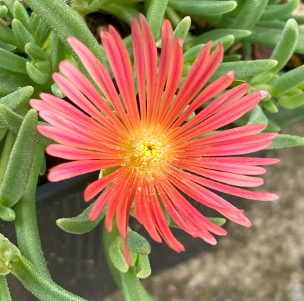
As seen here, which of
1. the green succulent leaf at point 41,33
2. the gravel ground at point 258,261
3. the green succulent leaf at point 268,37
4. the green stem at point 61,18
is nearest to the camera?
the green stem at point 61,18

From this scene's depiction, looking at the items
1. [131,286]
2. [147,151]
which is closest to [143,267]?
[131,286]

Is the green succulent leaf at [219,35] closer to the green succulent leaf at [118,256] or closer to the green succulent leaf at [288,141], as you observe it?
the green succulent leaf at [288,141]

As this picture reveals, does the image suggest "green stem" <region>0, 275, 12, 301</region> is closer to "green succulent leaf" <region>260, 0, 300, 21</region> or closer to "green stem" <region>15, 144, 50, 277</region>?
"green stem" <region>15, 144, 50, 277</region>

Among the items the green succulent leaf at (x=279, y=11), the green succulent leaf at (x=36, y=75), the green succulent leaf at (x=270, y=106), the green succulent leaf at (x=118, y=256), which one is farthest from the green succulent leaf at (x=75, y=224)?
the green succulent leaf at (x=279, y=11)

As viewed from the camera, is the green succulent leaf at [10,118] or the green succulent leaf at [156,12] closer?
the green succulent leaf at [10,118]

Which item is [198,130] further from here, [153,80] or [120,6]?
[120,6]

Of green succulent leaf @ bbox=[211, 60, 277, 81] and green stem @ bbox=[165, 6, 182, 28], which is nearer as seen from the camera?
green succulent leaf @ bbox=[211, 60, 277, 81]

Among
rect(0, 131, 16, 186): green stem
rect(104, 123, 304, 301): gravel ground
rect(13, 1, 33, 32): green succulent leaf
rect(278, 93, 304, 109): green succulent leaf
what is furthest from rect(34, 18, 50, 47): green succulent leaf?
rect(104, 123, 304, 301): gravel ground
